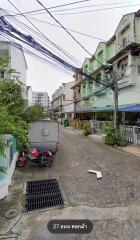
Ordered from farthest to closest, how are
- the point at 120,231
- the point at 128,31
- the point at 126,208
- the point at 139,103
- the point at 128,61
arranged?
the point at 128,31 < the point at 128,61 < the point at 139,103 < the point at 126,208 < the point at 120,231

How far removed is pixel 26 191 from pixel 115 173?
349 centimetres

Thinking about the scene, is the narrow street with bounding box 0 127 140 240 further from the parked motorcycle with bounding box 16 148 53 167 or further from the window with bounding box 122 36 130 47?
the window with bounding box 122 36 130 47

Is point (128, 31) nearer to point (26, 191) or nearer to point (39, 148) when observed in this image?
point (39, 148)

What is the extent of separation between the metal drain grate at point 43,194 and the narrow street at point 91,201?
241 millimetres

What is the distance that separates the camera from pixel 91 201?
5.29 metres

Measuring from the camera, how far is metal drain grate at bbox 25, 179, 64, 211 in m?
5.17

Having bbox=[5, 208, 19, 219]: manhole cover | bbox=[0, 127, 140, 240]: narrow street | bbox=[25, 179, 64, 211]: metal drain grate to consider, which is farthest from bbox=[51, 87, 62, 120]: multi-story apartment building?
bbox=[5, 208, 19, 219]: manhole cover

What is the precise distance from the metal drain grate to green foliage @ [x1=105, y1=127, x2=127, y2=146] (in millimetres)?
8176

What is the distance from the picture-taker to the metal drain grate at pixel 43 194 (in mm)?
5168

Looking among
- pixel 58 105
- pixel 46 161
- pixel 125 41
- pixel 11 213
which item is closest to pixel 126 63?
pixel 125 41

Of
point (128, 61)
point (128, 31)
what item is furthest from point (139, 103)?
point (128, 31)

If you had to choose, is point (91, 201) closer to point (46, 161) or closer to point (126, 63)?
point (46, 161)

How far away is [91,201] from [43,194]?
4.62 ft

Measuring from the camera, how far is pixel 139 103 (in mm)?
16188
